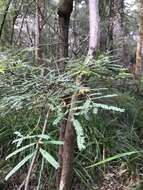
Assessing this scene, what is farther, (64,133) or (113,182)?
(113,182)

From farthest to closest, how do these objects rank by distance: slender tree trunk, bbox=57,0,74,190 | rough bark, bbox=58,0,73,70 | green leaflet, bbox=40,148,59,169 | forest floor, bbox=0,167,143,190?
1. forest floor, bbox=0,167,143,190
2. rough bark, bbox=58,0,73,70
3. slender tree trunk, bbox=57,0,74,190
4. green leaflet, bbox=40,148,59,169

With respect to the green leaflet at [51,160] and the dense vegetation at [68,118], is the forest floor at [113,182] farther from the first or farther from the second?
the green leaflet at [51,160]

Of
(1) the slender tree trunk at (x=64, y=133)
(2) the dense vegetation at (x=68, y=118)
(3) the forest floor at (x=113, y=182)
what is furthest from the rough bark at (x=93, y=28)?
(3) the forest floor at (x=113, y=182)

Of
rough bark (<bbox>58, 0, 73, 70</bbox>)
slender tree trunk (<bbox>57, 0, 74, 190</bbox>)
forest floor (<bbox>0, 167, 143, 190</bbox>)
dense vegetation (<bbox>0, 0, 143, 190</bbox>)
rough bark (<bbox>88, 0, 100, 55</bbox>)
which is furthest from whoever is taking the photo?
forest floor (<bbox>0, 167, 143, 190</bbox>)

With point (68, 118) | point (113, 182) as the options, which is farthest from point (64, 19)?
point (113, 182)

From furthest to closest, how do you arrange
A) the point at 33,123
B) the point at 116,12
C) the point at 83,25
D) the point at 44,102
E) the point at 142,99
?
1. the point at 83,25
2. the point at 116,12
3. the point at 142,99
4. the point at 33,123
5. the point at 44,102

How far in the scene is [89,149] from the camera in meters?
4.23

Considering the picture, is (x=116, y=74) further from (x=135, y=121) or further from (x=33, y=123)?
(x=135, y=121)

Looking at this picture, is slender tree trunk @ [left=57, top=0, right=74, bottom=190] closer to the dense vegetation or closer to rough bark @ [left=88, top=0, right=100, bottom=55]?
the dense vegetation

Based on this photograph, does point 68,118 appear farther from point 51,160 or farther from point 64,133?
point 64,133

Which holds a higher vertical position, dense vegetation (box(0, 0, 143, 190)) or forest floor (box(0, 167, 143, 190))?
dense vegetation (box(0, 0, 143, 190))

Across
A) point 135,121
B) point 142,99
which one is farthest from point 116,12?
point 135,121

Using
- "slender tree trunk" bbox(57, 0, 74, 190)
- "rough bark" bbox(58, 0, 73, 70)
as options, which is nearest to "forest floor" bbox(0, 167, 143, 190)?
"slender tree trunk" bbox(57, 0, 74, 190)

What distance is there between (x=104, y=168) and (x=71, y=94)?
88.3 inches
